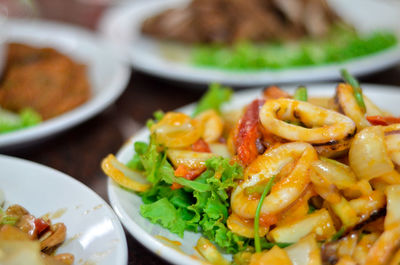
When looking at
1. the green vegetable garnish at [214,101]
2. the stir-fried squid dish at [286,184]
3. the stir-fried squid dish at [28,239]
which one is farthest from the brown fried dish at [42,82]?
the stir-fried squid dish at [28,239]

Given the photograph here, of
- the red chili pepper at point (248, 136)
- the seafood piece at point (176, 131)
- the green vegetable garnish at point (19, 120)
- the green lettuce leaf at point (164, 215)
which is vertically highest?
the red chili pepper at point (248, 136)

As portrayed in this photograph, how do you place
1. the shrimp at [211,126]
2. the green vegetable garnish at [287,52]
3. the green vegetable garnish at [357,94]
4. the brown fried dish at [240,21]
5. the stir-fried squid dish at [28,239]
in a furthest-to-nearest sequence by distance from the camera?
1. the brown fried dish at [240,21]
2. the green vegetable garnish at [287,52]
3. the shrimp at [211,126]
4. the green vegetable garnish at [357,94]
5. the stir-fried squid dish at [28,239]

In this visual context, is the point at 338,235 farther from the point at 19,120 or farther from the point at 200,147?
the point at 19,120

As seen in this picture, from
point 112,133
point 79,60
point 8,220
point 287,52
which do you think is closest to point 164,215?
point 8,220

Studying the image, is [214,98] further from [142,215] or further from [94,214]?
[94,214]

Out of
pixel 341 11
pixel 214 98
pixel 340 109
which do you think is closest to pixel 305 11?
pixel 341 11

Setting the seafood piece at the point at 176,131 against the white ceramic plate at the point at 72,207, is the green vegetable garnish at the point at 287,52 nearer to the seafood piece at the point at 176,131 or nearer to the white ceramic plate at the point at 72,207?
the seafood piece at the point at 176,131

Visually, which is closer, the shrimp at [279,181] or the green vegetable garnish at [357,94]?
the shrimp at [279,181]
